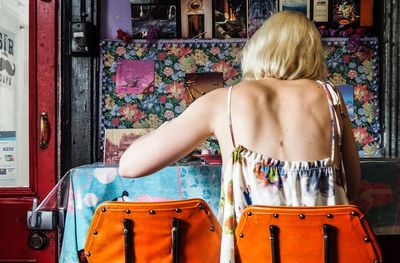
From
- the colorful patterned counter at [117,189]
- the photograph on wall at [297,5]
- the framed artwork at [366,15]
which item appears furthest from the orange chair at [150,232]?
the framed artwork at [366,15]

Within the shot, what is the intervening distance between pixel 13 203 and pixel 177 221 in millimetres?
2067

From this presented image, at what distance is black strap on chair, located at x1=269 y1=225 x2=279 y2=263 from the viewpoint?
128 centimetres

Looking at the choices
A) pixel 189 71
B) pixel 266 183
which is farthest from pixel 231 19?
pixel 266 183

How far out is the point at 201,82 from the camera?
3.18 metres

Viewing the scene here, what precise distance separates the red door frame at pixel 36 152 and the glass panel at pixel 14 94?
0.15 ft

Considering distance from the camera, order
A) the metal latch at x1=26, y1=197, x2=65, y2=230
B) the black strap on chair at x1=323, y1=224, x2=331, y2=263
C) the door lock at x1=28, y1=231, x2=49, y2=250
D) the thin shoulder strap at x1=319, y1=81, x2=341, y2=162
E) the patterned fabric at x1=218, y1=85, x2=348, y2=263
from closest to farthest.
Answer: the black strap on chair at x1=323, y1=224, x2=331, y2=263 < the patterned fabric at x1=218, y1=85, x2=348, y2=263 < the thin shoulder strap at x1=319, y1=81, x2=341, y2=162 < the metal latch at x1=26, y1=197, x2=65, y2=230 < the door lock at x1=28, y1=231, x2=49, y2=250

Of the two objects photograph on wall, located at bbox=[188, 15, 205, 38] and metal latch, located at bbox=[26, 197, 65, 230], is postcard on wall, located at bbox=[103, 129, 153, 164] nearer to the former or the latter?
photograph on wall, located at bbox=[188, 15, 205, 38]

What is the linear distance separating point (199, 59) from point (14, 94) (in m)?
1.20

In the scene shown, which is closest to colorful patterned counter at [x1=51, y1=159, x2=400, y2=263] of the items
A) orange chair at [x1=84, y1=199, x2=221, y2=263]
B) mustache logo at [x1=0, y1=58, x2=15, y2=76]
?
orange chair at [x1=84, y1=199, x2=221, y2=263]

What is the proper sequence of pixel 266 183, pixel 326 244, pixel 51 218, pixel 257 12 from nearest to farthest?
1. pixel 326 244
2. pixel 266 183
3. pixel 51 218
4. pixel 257 12

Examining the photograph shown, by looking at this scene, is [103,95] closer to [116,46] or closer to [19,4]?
[116,46]

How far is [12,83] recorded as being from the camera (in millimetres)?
3117

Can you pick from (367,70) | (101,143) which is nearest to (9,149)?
(101,143)

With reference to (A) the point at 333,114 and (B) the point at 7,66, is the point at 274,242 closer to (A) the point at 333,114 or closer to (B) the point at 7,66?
(A) the point at 333,114
